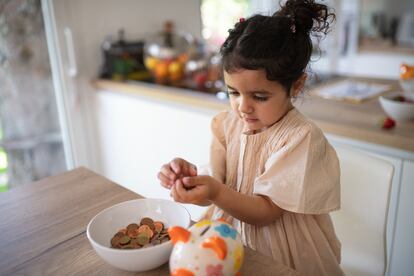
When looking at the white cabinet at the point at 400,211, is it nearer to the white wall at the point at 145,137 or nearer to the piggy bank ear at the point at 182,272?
the white wall at the point at 145,137

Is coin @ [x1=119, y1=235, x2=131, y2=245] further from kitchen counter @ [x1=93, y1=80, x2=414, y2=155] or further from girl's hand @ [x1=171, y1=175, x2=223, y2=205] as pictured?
kitchen counter @ [x1=93, y1=80, x2=414, y2=155]

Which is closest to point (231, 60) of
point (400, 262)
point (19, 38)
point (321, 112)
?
point (321, 112)

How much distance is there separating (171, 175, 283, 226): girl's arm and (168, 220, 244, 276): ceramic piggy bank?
0.14 m

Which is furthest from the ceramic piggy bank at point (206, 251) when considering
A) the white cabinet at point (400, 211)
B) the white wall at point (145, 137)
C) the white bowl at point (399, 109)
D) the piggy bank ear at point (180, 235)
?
the white wall at point (145, 137)

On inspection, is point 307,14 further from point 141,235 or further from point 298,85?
point 141,235

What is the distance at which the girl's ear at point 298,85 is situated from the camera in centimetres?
79

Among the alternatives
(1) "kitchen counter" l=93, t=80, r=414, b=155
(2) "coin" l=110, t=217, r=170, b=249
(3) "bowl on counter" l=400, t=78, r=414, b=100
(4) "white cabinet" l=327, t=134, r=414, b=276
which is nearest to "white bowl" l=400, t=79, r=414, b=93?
(3) "bowl on counter" l=400, t=78, r=414, b=100

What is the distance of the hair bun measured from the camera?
2.47 ft

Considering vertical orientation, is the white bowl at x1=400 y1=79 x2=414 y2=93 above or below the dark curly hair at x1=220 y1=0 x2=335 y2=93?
below

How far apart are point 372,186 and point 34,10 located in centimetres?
174

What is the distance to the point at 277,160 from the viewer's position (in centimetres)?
79

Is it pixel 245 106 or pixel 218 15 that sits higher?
pixel 218 15

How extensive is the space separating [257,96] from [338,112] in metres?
0.73

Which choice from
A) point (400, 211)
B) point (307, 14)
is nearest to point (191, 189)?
point (307, 14)
